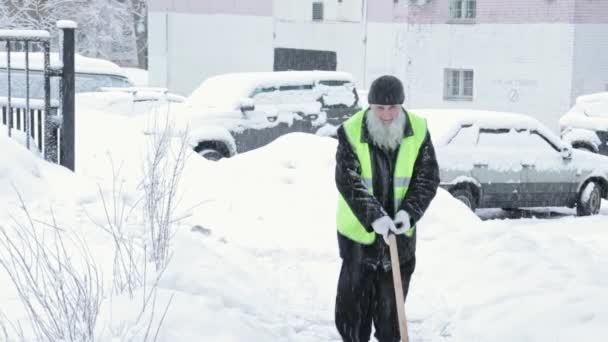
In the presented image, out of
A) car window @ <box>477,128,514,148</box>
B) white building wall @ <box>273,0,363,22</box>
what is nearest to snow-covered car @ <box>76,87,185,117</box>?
car window @ <box>477,128,514,148</box>

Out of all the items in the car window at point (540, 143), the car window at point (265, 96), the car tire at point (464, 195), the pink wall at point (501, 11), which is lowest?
the car tire at point (464, 195)

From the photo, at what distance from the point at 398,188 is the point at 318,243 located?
4047mm

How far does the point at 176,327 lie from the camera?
585cm

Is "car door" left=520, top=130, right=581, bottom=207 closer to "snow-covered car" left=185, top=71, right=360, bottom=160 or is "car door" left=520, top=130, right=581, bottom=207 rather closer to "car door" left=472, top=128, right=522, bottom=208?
"car door" left=472, top=128, right=522, bottom=208

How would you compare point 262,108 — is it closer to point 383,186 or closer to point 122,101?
point 122,101

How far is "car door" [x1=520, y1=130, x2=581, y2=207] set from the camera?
14477 millimetres

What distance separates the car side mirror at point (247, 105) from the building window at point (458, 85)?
15140 mm

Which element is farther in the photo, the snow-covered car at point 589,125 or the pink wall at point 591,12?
the pink wall at point 591,12

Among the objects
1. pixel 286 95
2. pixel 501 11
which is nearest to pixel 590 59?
pixel 501 11

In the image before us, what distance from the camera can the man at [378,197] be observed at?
5.59m

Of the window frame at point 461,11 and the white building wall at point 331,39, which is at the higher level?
the window frame at point 461,11

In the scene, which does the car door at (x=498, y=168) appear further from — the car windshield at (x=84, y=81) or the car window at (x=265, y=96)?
the car windshield at (x=84, y=81)

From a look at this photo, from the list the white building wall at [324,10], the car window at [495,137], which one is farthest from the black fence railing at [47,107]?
the white building wall at [324,10]

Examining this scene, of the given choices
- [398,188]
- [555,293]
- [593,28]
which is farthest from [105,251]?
[593,28]
